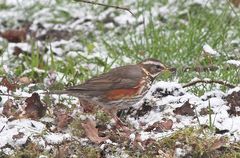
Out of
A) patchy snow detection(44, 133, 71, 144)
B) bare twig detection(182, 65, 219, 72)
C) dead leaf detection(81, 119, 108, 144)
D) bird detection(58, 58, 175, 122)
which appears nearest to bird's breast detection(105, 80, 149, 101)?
bird detection(58, 58, 175, 122)

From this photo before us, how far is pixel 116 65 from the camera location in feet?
27.1

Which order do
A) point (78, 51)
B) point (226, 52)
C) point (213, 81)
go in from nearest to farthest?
point (213, 81), point (226, 52), point (78, 51)

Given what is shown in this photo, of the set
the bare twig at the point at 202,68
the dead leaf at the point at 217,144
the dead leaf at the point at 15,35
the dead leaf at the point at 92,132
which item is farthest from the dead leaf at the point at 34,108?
the dead leaf at the point at 15,35

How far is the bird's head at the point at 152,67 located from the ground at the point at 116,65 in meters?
0.13

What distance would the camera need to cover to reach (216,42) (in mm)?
8328

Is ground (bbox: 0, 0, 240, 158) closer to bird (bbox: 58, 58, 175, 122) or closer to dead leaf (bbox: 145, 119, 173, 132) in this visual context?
dead leaf (bbox: 145, 119, 173, 132)

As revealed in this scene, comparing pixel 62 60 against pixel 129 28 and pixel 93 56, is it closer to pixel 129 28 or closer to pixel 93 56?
pixel 93 56

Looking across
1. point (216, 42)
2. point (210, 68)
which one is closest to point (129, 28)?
point (216, 42)

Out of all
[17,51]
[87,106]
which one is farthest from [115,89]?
[17,51]

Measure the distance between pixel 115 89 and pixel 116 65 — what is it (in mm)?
1974

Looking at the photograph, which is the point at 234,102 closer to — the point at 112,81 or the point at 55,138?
the point at 112,81

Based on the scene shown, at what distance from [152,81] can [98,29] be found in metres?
3.59

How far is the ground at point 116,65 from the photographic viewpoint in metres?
5.56

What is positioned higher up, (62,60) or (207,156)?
(62,60)
